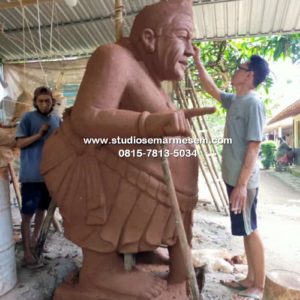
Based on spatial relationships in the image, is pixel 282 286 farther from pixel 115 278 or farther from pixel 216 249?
pixel 216 249

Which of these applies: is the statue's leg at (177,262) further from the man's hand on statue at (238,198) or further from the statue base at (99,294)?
the man's hand on statue at (238,198)

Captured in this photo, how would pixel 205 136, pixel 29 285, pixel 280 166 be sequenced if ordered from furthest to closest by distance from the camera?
pixel 280 166 → pixel 205 136 → pixel 29 285

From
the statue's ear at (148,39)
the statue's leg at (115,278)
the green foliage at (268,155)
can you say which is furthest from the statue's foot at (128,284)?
the green foliage at (268,155)

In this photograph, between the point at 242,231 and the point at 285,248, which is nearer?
the point at 242,231

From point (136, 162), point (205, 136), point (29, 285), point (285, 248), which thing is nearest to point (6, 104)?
point (205, 136)

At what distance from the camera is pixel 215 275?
8.41ft

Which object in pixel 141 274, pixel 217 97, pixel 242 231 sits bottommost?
pixel 141 274

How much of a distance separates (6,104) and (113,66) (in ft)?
14.9

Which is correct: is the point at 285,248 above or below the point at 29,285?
below

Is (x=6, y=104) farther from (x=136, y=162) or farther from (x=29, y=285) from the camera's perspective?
(x=136, y=162)

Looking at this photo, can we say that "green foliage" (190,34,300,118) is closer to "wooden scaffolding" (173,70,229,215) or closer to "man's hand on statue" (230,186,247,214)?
"wooden scaffolding" (173,70,229,215)

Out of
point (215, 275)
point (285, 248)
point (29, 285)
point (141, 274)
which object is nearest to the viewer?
point (141, 274)

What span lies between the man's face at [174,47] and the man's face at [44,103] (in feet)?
3.81

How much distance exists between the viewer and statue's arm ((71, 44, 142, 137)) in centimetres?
163
